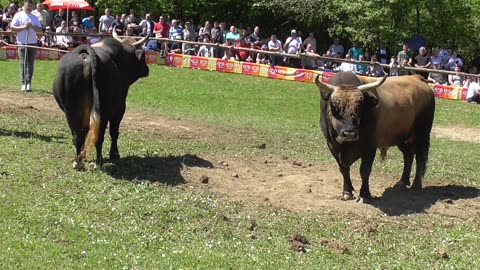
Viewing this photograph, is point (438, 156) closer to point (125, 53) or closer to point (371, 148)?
point (371, 148)

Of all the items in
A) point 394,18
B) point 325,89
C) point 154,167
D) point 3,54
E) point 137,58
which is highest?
point 394,18

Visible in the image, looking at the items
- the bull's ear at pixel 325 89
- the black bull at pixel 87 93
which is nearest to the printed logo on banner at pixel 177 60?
the black bull at pixel 87 93

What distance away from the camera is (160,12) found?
37.1 meters

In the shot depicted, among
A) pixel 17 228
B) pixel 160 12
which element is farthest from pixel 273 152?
pixel 160 12

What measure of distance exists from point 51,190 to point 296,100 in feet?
44.5

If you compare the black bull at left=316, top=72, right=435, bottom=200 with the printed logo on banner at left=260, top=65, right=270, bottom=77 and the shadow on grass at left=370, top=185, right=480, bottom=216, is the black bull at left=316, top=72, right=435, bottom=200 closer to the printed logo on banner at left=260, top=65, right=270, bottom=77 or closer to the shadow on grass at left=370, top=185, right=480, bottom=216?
the shadow on grass at left=370, top=185, right=480, bottom=216

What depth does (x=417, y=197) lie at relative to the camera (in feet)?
31.7

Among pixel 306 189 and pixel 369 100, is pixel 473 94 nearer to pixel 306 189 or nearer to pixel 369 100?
pixel 306 189

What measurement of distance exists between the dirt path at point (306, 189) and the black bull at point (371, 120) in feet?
1.24

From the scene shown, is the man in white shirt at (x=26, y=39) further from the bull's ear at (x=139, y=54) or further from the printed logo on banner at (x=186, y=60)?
the printed logo on banner at (x=186, y=60)

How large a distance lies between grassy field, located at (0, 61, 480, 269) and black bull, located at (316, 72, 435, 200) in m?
0.84

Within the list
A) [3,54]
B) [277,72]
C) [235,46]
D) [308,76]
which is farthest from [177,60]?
[3,54]

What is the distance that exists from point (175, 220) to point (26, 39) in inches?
448

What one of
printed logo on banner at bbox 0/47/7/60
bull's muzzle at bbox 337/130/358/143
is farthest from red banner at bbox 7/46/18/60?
bull's muzzle at bbox 337/130/358/143
